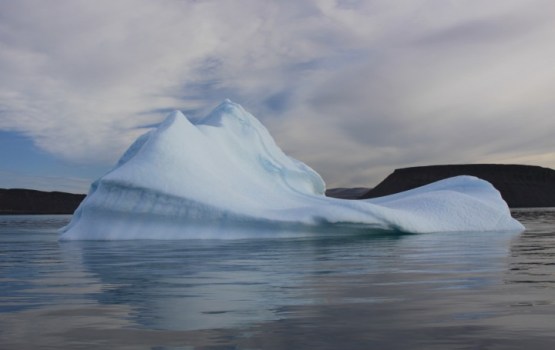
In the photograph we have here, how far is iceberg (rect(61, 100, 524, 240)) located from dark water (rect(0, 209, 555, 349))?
6207 mm

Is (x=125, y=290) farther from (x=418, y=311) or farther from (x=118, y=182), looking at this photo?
(x=118, y=182)

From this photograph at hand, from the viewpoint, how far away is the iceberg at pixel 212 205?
15867mm

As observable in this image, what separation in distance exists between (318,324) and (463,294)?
1857 millimetres

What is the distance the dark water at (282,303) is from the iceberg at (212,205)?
244 inches

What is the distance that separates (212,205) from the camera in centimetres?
1575

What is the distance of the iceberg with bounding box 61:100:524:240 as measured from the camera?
15.9 m

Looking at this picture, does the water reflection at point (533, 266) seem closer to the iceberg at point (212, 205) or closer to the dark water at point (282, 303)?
the dark water at point (282, 303)

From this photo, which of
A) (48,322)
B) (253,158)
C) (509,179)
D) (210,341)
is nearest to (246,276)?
(48,322)

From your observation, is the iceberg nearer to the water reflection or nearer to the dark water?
the water reflection

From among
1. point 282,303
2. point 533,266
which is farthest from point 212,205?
point 282,303

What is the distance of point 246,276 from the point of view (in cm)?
729

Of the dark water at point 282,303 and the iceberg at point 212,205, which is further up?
the iceberg at point 212,205

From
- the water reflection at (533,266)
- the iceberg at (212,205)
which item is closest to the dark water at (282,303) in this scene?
the water reflection at (533,266)

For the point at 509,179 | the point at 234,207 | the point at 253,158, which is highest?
the point at 509,179
